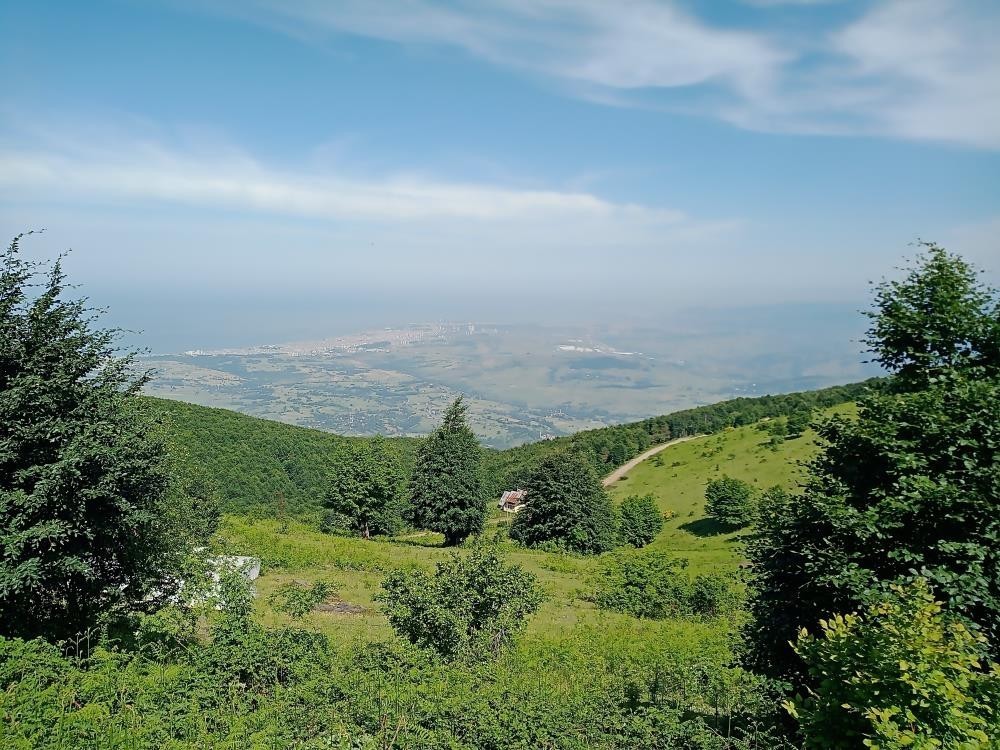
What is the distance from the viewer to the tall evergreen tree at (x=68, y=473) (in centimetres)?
900

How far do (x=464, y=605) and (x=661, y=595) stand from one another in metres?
11.5

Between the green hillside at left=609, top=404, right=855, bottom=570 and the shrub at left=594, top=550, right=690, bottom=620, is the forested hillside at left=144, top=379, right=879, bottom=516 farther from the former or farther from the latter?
the shrub at left=594, top=550, right=690, bottom=620

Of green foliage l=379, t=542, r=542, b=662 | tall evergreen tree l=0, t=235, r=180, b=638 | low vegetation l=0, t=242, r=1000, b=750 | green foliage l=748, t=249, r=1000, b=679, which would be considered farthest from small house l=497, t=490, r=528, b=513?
green foliage l=748, t=249, r=1000, b=679

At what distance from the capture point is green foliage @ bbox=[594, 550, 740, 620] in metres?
20.0

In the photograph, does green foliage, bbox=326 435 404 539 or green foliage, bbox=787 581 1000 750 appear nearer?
green foliage, bbox=787 581 1000 750

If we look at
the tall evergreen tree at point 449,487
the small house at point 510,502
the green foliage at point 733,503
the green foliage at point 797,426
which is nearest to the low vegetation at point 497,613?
the tall evergreen tree at point 449,487

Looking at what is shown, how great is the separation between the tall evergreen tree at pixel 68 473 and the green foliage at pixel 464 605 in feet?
14.6

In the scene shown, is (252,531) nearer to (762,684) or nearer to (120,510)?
(120,510)

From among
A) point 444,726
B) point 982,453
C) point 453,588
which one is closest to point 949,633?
point 982,453

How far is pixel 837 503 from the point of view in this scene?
330 inches

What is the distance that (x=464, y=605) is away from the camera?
11477 mm

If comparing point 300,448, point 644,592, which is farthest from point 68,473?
point 300,448

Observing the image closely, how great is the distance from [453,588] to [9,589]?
22.9ft

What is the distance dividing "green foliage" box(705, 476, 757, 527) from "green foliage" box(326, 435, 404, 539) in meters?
20.9
